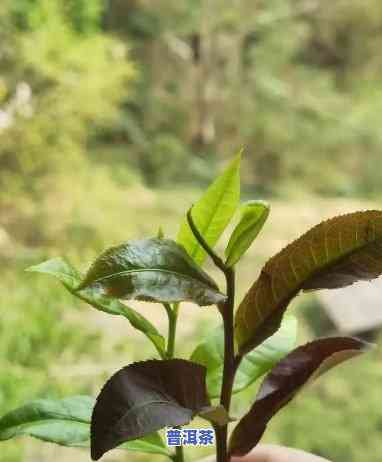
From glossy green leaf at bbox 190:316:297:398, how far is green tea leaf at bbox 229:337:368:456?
5cm

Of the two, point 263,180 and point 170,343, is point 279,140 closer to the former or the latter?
point 263,180

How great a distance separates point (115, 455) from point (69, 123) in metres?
0.75

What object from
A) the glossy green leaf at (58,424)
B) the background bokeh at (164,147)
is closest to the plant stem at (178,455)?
the glossy green leaf at (58,424)

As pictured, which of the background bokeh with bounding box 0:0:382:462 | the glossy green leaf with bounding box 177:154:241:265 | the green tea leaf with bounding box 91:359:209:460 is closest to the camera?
the green tea leaf with bounding box 91:359:209:460

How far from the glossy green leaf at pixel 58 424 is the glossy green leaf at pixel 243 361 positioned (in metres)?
0.07

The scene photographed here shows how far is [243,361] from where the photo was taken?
571 mm

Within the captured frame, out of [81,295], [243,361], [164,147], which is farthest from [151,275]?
[164,147]

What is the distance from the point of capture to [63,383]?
1.15 metres

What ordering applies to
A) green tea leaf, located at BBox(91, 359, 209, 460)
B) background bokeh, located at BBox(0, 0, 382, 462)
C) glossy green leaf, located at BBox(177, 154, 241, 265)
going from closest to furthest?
green tea leaf, located at BBox(91, 359, 209, 460) < glossy green leaf, located at BBox(177, 154, 241, 265) < background bokeh, located at BBox(0, 0, 382, 462)

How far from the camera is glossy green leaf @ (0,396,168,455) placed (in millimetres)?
504

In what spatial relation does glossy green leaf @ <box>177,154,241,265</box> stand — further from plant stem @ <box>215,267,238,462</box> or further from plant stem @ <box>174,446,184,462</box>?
plant stem @ <box>174,446,184,462</box>

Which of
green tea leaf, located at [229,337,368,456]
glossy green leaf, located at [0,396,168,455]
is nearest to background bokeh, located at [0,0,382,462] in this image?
glossy green leaf, located at [0,396,168,455]

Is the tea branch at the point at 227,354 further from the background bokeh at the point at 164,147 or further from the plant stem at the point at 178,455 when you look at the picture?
the background bokeh at the point at 164,147

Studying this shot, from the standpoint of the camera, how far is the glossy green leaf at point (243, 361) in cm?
56
